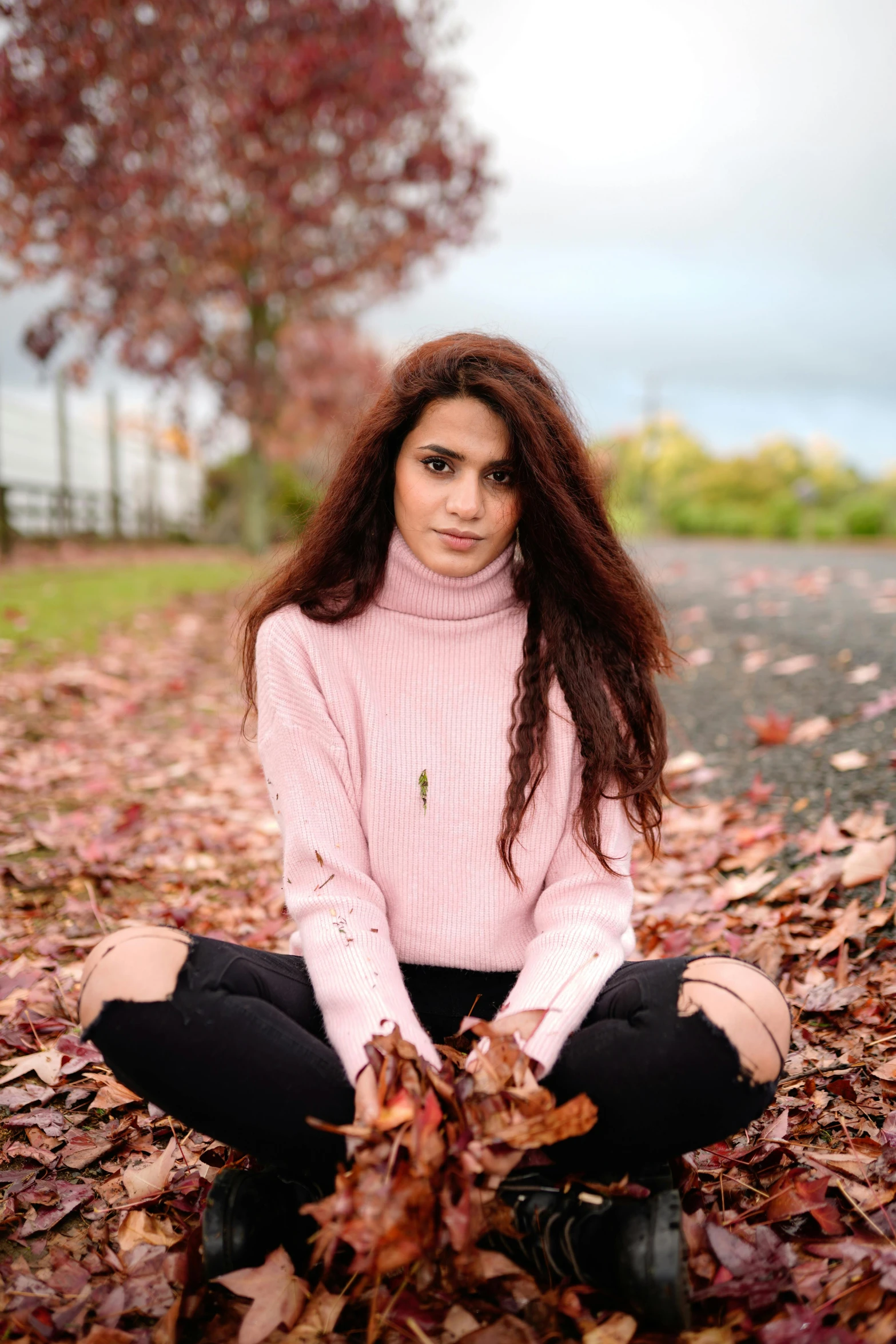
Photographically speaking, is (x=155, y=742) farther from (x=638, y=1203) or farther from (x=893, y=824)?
(x=638, y=1203)

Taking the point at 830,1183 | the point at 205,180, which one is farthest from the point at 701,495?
the point at 830,1183

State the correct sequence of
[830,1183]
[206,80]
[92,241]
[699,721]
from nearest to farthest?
[830,1183] < [699,721] < [206,80] < [92,241]

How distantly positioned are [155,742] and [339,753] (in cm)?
338

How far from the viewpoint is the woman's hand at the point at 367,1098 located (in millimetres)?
1542

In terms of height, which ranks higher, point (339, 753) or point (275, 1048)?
point (339, 753)

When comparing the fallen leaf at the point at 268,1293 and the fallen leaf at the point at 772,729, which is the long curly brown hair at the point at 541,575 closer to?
the fallen leaf at the point at 268,1293

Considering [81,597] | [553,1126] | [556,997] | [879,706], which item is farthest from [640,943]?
[81,597]

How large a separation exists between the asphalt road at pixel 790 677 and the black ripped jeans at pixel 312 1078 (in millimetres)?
1311

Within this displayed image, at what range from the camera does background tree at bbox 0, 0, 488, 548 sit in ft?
31.0

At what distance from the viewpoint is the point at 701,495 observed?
176ft

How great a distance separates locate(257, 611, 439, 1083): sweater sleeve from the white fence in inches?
384

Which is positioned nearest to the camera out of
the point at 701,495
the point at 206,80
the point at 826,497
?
the point at 206,80

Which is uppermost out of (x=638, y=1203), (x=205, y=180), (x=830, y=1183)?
(x=205, y=180)

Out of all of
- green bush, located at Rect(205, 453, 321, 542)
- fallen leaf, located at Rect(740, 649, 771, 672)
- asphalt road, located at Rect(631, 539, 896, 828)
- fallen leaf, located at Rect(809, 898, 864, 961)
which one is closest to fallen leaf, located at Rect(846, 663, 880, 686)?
asphalt road, located at Rect(631, 539, 896, 828)
